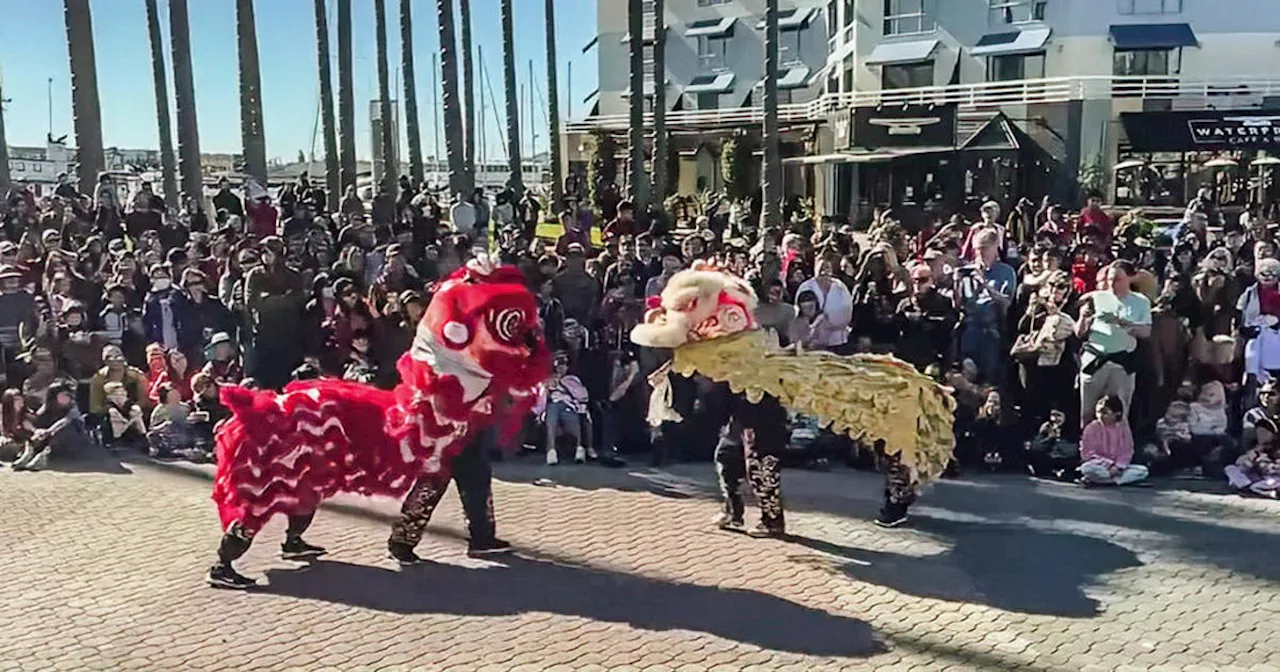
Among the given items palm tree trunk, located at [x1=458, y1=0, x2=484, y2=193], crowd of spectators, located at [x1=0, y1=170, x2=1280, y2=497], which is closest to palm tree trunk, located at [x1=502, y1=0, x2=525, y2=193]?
palm tree trunk, located at [x1=458, y1=0, x2=484, y2=193]

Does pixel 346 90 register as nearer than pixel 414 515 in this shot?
No

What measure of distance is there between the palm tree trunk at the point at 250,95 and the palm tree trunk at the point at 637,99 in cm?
659

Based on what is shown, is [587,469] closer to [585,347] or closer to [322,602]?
[585,347]

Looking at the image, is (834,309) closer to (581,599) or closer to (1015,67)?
(581,599)

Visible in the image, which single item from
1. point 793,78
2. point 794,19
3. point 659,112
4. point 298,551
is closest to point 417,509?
point 298,551

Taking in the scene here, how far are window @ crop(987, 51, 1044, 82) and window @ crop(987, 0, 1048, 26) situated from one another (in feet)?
3.41

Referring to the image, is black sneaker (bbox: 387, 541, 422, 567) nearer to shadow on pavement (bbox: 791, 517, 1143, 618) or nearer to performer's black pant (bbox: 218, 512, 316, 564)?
performer's black pant (bbox: 218, 512, 316, 564)

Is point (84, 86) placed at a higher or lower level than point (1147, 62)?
lower

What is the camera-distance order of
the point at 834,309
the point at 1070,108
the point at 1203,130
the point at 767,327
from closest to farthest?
the point at 767,327
the point at 834,309
the point at 1203,130
the point at 1070,108

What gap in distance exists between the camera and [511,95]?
3225 centimetres

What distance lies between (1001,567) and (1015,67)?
28985 millimetres

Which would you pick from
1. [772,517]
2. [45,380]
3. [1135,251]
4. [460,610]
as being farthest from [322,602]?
[1135,251]

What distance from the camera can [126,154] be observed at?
168ft

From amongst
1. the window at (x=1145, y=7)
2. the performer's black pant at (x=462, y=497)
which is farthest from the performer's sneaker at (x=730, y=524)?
the window at (x=1145, y=7)
